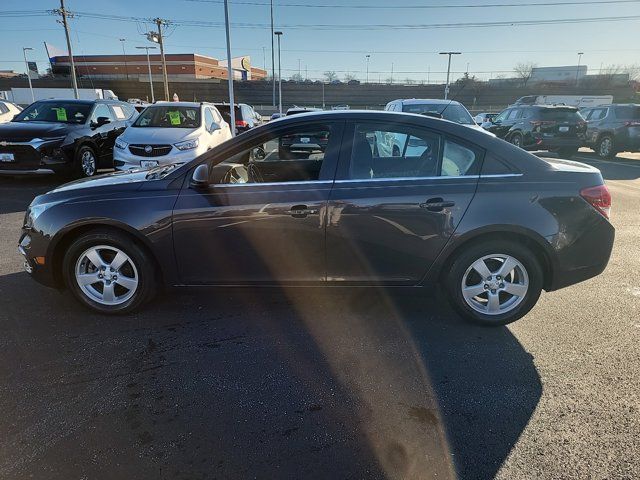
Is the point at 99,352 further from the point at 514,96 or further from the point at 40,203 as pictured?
the point at 514,96

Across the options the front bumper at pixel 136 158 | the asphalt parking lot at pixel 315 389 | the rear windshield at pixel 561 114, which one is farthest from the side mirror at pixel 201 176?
the rear windshield at pixel 561 114

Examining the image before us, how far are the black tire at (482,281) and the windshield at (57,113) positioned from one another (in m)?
9.72

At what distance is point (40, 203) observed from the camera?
355 cm

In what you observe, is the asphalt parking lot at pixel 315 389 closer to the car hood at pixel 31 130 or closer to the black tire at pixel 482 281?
the black tire at pixel 482 281

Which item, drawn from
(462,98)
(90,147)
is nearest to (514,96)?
(462,98)

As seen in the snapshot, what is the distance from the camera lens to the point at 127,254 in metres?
3.48

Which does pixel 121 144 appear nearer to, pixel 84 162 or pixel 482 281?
pixel 84 162

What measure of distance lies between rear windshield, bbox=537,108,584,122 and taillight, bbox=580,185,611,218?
1246 centimetres

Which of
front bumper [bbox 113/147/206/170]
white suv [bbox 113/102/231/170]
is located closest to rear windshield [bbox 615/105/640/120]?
white suv [bbox 113/102/231/170]

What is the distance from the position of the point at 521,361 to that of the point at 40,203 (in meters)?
3.94

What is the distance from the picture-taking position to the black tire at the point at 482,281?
3.35m

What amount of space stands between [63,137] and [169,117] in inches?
87.7

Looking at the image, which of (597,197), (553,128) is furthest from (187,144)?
(553,128)

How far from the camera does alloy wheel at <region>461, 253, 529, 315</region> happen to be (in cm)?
341
